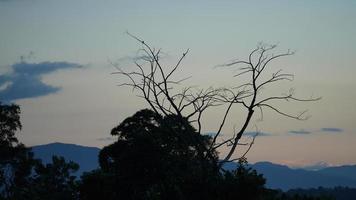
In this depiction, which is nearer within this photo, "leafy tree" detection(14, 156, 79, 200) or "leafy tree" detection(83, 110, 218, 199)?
"leafy tree" detection(83, 110, 218, 199)

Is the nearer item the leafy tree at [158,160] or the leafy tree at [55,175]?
the leafy tree at [158,160]

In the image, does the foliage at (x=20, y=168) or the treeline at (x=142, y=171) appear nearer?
the treeline at (x=142, y=171)

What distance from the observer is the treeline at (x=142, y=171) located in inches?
686

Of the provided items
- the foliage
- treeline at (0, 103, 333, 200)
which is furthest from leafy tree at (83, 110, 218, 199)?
the foliage

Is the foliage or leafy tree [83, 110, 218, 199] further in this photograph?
the foliage

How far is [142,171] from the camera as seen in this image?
4234cm

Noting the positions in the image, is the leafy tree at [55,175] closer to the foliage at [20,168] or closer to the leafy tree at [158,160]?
the foliage at [20,168]

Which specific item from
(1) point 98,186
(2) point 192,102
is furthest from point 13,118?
(2) point 192,102

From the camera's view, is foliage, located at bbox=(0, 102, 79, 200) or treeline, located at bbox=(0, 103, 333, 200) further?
foliage, located at bbox=(0, 102, 79, 200)

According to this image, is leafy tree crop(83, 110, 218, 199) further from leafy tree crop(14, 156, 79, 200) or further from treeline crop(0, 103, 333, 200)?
leafy tree crop(14, 156, 79, 200)

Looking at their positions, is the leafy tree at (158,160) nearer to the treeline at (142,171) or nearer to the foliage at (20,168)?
the treeline at (142,171)

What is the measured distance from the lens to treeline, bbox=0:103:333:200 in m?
17.4

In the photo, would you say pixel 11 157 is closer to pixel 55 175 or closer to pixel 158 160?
pixel 55 175

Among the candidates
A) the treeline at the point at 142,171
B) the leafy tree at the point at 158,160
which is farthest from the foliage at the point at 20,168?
the leafy tree at the point at 158,160
